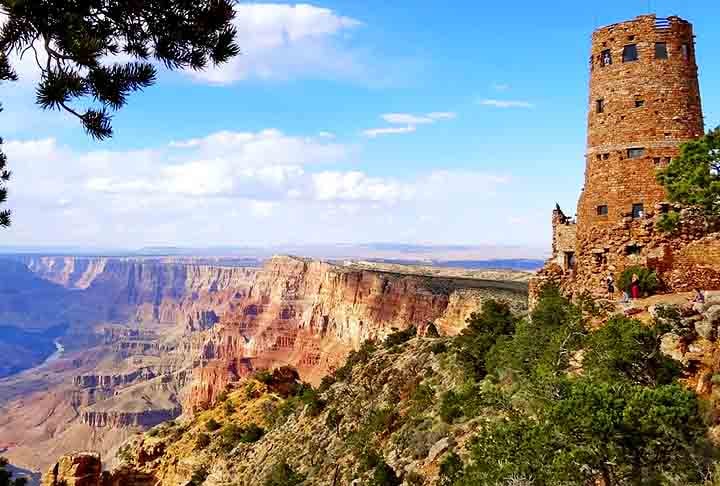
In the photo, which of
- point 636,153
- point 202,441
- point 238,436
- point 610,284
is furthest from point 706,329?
point 202,441

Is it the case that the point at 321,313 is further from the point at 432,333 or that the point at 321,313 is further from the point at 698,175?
the point at 698,175

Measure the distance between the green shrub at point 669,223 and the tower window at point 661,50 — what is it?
540cm

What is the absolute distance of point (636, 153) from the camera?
23047 mm

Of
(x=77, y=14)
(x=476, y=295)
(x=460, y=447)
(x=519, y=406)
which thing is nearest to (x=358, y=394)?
(x=460, y=447)

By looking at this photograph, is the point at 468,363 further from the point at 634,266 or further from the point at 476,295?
the point at 476,295

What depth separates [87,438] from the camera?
175 meters

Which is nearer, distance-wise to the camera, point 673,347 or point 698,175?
point 673,347

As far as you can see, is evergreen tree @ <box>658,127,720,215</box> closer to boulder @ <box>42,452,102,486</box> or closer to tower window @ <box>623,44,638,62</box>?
tower window @ <box>623,44,638,62</box>

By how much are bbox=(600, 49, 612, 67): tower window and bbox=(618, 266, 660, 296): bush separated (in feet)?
24.0

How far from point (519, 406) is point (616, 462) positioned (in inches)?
221

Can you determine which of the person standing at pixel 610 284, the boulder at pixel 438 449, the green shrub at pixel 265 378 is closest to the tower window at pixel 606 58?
the person standing at pixel 610 284

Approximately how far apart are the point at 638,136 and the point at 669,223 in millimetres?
3372

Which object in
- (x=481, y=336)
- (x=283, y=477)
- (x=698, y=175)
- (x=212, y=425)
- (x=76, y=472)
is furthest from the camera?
(x=212, y=425)

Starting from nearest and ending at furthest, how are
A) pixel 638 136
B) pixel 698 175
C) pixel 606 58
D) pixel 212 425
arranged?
pixel 698 175 < pixel 638 136 < pixel 606 58 < pixel 212 425
